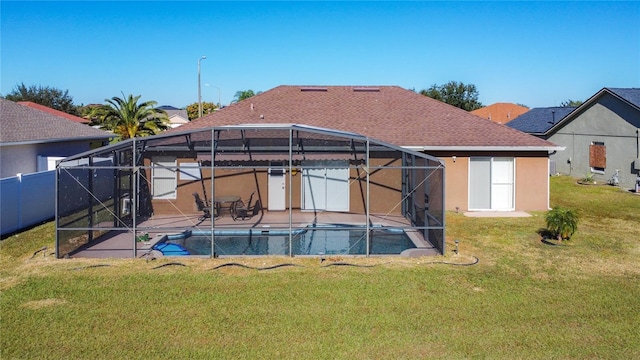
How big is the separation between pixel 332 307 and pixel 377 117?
44.8 ft

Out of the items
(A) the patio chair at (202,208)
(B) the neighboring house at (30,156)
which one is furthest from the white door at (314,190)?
(B) the neighboring house at (30,156)

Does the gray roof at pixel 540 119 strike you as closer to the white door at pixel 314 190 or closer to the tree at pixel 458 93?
the white door at pixel 314 190

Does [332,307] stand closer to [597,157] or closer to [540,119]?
[597,157]

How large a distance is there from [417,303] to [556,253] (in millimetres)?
5663

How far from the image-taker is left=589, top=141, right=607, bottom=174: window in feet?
90.3

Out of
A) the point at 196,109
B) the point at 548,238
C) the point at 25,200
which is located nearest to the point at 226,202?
the point at 25,200

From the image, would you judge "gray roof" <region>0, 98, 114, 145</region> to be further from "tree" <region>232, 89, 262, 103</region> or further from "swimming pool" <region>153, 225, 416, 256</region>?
"tree" <region>232, 89, 262, 103</region>

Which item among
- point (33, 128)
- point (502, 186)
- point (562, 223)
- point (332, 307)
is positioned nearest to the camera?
point (332, 307)

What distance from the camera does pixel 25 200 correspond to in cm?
1681

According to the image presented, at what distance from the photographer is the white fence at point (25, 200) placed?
15750 mm

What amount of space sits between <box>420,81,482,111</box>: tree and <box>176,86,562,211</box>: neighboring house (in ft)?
137

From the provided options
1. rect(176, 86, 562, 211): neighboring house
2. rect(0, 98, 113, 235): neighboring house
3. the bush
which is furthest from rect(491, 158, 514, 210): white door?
rect(0, 98, 113, 235): neighboring house


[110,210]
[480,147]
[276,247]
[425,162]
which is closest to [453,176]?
[480,147]

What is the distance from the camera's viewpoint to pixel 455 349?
25.4ft
